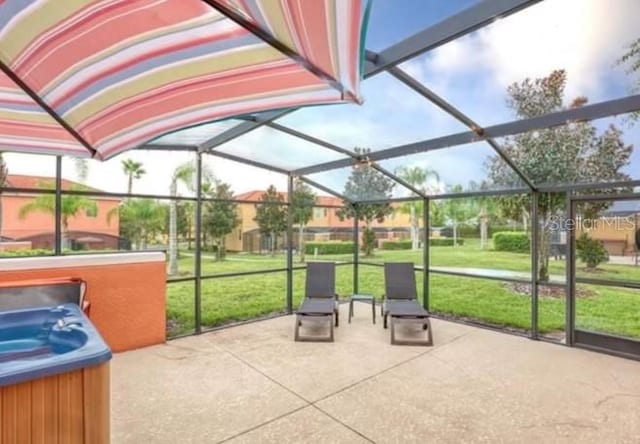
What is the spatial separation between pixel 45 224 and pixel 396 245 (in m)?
7.24

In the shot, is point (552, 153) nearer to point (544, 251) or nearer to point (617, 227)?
point (617, 227)

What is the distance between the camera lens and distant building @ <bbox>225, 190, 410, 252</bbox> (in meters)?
8.19

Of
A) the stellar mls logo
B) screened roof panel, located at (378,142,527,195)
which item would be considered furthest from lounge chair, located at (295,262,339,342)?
the stellar mls logo

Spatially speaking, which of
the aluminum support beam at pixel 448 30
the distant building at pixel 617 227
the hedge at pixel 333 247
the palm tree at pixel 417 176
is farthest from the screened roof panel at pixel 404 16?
the hedge at pixel 333 247

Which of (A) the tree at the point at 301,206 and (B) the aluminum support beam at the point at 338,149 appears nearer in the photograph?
(B) the aluminum support beam at the point at 338,149

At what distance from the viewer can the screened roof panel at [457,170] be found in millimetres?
5734

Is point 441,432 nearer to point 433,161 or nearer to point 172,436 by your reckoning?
point 172,436

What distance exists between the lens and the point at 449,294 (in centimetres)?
844

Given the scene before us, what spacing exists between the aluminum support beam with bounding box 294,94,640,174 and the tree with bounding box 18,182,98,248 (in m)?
5.02

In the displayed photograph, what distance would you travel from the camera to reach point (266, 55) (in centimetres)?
236

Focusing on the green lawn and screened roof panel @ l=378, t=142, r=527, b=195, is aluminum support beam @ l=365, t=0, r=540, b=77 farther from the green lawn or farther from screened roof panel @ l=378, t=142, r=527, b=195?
the green lawn

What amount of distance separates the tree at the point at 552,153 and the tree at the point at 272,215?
14.4 ft

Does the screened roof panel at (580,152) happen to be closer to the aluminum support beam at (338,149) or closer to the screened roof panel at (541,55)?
the screened roof panel at (541,55)

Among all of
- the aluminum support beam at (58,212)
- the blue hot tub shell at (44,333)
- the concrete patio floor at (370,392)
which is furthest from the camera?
the aluminum support beam at (58,212)
